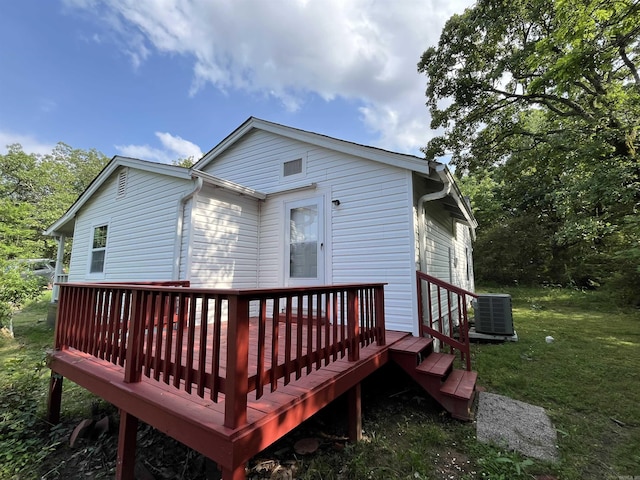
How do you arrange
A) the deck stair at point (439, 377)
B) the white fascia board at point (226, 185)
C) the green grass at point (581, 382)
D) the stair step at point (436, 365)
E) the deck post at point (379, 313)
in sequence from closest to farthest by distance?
the green grass at point (581, 382) → the deck stair at point (439, 377) → the stair step at point (436, 365) → the deck post at point (379, 313) → the white fascia board at point (226, 185)

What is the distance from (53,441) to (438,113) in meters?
12.4

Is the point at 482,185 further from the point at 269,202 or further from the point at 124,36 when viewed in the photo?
the point at 124,36

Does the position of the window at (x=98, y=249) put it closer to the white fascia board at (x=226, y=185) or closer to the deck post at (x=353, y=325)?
the white fascia board at (x=226, y=185)

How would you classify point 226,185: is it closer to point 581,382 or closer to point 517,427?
point 517,427

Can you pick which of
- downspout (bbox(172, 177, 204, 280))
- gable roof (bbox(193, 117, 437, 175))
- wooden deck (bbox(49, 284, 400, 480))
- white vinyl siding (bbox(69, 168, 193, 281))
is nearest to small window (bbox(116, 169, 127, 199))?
white vinyl siding (bbox(69, 168, 193, 281))

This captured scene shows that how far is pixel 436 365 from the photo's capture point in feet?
11.3

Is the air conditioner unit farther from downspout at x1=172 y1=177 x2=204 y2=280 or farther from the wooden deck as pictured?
downspout at x1=172 y1=177 x2=204 y2=280

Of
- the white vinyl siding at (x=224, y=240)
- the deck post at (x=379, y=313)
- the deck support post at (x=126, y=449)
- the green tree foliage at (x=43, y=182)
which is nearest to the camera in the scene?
the deck support post at (x=126, y=449)

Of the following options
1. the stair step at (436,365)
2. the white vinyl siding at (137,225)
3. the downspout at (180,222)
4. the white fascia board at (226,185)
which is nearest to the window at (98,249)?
the white vinyl siding at (137,225)

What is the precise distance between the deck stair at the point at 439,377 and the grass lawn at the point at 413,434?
7.2 inches

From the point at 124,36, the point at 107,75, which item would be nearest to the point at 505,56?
the point at 124,36

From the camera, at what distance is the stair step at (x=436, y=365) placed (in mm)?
3229

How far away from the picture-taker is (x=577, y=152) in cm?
713

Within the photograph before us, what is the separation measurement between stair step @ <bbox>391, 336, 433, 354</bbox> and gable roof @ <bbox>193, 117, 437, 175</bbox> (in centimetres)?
250
